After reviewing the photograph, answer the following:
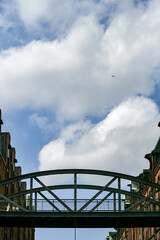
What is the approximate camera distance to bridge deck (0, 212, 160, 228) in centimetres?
2872

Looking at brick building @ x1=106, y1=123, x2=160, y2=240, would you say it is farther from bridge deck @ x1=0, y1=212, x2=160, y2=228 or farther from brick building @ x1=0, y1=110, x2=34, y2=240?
brick building @ x1=0, y1=110, x2=34, y2=240

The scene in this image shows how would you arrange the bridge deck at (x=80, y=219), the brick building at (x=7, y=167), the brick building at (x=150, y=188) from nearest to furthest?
the bridge deck at (x=80, y=219) < the brick building at (x=150, y=188) < the brick building at (x=7, y=167)

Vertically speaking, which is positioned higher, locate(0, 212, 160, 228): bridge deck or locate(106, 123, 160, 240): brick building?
locate(106, 123, 160, 240): brick building

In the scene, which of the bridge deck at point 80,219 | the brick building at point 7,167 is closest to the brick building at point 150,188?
the bridge deck at point 80,219

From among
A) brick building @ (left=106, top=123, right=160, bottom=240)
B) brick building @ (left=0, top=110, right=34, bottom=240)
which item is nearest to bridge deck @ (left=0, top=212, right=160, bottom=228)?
brick building @ (left=106, top=123, right=160, bottom=240)

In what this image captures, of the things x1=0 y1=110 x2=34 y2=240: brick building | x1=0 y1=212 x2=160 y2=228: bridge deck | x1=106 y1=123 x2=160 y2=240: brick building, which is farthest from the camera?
x1=0 y1=110 x2=34 y2=240: brick building

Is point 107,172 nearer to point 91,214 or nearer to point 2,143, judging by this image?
point 91,214

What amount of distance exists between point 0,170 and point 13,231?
12741 millimetres

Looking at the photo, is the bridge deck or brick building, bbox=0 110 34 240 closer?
the bridge deck

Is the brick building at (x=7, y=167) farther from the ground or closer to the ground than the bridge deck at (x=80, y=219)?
farther from the ground

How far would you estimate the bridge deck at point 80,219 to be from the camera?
28719 mm

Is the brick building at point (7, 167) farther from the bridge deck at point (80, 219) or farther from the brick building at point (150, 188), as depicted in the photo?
the bridge deck at point (80, 219)

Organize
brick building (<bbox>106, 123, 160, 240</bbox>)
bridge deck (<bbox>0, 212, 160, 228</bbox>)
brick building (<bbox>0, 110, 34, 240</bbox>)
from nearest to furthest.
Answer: bridge deck (<bbox>0, 212, 160, 228</bbox>), brick building (<bbox>106, 123, 160, 240</bbox>), brick building (<bbox>0, 110, 34, 240</bbox>)

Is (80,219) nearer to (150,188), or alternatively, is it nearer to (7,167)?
(150,188)
